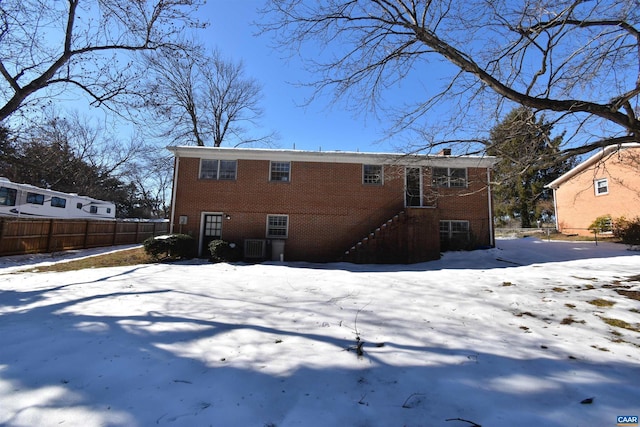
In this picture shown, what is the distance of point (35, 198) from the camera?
17891 mm

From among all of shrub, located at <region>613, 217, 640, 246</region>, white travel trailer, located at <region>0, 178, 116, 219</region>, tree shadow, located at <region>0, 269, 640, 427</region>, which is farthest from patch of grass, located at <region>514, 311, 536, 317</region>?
white travel trailer, located at <region>0, 178, 116, 219</region>

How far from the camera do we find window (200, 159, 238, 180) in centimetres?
1400

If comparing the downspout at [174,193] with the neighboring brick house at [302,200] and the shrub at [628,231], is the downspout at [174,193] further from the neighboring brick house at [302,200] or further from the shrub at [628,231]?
the shrub at [628,231]

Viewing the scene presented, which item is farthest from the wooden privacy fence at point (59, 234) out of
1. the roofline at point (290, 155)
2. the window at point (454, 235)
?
the window at point (454, 235)

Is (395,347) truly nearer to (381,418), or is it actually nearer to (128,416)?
(381,418)

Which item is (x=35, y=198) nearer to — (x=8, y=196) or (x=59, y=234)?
(x=8, y=196)

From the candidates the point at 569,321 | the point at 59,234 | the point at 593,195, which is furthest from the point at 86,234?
the point at 593,195

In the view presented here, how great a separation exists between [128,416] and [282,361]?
1.43m

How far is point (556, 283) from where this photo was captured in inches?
275

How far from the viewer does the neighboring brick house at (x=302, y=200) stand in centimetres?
1368

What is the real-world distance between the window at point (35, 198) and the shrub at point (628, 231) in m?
32.4

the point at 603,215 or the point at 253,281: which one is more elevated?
the point at 603,215

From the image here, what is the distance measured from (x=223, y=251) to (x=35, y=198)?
14757 millimetres

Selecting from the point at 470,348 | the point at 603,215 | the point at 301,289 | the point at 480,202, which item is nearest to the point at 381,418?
the point at 470,348
